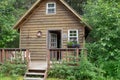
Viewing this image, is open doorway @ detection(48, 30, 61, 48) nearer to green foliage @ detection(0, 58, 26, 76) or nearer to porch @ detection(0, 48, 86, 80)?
porch @ detection(0, 48, 86, 80)

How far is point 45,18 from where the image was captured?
1925cm

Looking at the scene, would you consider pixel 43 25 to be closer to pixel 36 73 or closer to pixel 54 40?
pixel 54 40

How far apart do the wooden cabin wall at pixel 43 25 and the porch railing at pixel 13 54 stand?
13.4 ft

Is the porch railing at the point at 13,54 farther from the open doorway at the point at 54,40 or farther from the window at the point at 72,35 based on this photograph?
the window at the point at 72,35

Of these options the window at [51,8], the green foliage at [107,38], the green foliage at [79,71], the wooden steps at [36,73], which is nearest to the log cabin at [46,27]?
the window at [51,8]

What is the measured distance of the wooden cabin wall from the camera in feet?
61.6

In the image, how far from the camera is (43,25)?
63.2 ft

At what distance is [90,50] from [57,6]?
16.0 feet

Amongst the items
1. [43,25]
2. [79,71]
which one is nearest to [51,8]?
[43,25]

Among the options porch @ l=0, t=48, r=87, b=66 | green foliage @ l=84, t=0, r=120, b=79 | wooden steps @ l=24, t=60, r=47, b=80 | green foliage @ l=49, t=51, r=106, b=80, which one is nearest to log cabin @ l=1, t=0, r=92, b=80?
green foliage @ l=84, t=0, r=120, b=79

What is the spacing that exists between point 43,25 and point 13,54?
4.72 metres

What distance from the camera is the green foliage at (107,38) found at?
47.2 feet

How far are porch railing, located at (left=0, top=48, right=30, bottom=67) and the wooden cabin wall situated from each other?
409 centimetres

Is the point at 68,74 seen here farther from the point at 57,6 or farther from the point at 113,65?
the point at 57,6
